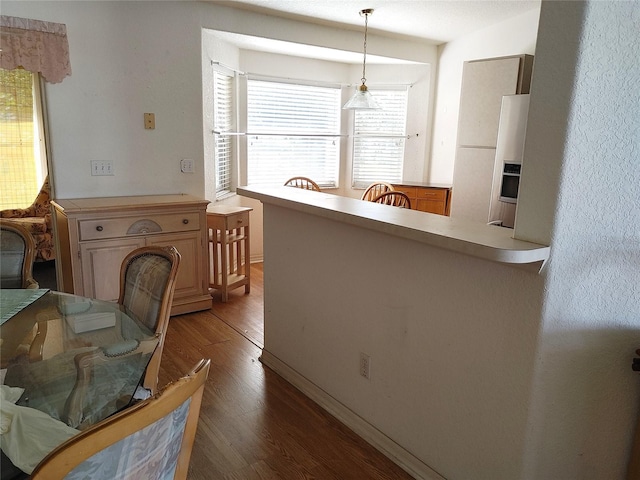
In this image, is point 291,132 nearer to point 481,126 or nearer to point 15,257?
point 481,126

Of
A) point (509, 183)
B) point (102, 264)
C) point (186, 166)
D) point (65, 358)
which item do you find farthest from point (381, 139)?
point (65, 358)

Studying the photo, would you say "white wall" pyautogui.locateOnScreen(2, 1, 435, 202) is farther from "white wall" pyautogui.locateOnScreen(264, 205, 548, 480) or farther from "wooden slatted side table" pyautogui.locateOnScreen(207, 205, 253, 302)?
"white wall" pyautogui.locateOnScreen(264, 205, 548, 480)

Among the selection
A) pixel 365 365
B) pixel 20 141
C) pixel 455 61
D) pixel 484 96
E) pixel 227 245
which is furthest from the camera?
pixel 20 141

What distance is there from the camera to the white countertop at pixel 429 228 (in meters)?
1.40

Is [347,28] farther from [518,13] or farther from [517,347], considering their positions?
[517,347]

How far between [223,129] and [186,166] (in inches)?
37.5

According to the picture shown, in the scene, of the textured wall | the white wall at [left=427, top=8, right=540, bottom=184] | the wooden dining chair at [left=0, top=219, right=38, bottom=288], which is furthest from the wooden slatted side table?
the textured wall

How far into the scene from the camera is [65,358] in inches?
65.4

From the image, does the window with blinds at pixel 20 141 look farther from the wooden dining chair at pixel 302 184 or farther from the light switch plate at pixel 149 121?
the wooden dining chair at pixel 302 184

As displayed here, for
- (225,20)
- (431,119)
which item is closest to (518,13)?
(431,119)

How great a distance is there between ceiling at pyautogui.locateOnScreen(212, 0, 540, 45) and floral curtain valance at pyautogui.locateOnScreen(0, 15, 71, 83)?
1231mm

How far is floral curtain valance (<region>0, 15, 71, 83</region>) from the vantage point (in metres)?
2.99

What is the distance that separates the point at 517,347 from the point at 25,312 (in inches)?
75.0

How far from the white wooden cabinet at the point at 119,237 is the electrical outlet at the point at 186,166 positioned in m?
0.27
